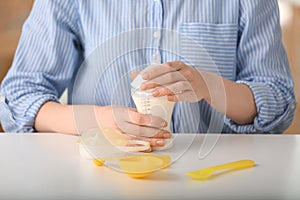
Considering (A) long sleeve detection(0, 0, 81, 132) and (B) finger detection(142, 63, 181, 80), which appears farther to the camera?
(A) long sleeve detection(0, 0, 81, 132)

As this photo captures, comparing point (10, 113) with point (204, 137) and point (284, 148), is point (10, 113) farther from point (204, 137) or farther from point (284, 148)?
point (284, 148)

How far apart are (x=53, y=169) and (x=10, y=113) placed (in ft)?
1.22

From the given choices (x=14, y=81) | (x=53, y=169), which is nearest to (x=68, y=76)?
(x=14, y=81)

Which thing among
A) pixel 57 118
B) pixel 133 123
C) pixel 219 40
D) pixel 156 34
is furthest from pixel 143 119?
pixel 219 40

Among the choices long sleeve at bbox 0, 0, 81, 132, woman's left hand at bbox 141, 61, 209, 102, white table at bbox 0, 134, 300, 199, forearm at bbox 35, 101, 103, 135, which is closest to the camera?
white table at bbox 0, 134, 300, 199

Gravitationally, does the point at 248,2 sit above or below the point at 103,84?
above

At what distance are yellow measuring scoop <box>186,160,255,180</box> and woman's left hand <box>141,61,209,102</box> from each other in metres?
0.11

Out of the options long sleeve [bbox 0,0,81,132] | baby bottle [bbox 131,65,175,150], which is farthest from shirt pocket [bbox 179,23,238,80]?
baby bottle [bbox 131,65,175,150]

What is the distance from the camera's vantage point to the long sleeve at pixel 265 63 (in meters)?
1.12

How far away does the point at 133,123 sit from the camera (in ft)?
2.70

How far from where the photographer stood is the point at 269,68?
1.16 meters

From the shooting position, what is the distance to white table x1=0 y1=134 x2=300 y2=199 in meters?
0.69

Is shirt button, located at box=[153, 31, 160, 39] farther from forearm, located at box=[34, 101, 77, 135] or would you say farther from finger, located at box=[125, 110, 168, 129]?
forearm, located at box=[34, 101, 77, 135]

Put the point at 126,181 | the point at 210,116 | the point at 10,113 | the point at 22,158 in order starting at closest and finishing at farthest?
1. the point at 126,181
2. the point at 22,158
3. the point at 210,116
4. the point at 10,113
